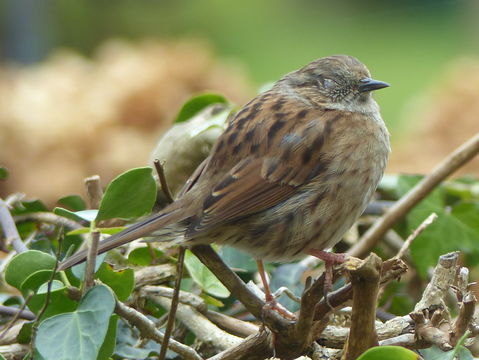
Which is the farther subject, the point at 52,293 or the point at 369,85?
the point at 369,85

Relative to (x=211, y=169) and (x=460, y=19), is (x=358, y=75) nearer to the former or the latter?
(x=211, y=169)

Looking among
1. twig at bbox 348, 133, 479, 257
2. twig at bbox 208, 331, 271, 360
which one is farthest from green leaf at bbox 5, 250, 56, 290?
twig at bbox 348, 133, 479, 257

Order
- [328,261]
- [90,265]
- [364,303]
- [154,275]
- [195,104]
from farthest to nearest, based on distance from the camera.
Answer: [195,104] → [154,275] → [328,261] → [90,265] → [364,303]

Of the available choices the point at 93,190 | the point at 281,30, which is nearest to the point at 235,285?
the point at 93,190

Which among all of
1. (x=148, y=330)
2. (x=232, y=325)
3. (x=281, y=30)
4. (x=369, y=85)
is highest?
(x=369, y=85)

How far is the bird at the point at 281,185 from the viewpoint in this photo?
229cm

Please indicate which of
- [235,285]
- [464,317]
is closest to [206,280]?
[235,285]

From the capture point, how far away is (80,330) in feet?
5.10

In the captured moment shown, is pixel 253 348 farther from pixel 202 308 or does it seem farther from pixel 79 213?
pixel 79 213

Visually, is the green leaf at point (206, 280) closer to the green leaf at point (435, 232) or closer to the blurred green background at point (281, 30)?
the green leaf at point (435, 232)

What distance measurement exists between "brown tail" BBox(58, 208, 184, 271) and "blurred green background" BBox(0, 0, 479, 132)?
6.66 m

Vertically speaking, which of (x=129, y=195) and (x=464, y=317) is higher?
(x=129, y=195)

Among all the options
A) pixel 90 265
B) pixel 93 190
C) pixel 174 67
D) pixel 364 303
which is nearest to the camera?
pixel 364 303

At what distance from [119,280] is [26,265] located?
0.63 ft
